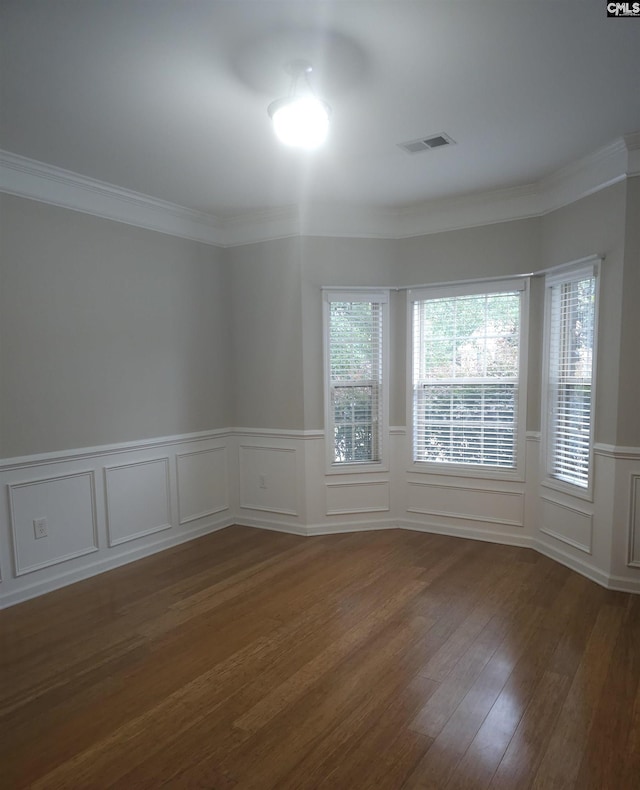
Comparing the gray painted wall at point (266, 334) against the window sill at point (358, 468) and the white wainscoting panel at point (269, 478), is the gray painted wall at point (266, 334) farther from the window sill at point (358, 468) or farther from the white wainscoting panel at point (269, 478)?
the window sill at point (358, 468)

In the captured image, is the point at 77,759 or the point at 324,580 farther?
the point at 324,580

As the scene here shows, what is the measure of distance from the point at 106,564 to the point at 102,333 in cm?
175

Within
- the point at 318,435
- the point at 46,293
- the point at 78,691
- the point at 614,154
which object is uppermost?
the point at 614,154

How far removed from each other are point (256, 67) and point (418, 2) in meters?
0.77

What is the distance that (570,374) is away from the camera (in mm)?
3705

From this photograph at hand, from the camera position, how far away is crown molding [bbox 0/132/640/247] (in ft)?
10.7

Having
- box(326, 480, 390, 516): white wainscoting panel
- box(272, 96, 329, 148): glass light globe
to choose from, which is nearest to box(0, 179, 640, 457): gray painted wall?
box(326, 480, 390, 516): white wainscoting panel

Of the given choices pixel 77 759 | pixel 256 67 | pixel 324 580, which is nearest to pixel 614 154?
pixel 256 67

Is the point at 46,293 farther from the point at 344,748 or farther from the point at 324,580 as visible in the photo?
the point at 344,748

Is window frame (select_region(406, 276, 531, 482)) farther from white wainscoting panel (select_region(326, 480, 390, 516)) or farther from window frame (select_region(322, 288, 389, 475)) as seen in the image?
white wainscoting panel (select_region(326, 480, 390, 516))

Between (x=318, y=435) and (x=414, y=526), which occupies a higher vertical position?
(x=318, y=435)

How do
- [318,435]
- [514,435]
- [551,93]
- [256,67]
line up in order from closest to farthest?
[256,67] < [551,93] < [514,435] < [318,435]

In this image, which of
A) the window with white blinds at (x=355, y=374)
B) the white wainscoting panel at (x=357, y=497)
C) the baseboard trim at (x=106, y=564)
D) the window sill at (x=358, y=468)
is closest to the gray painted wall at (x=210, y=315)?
the window with white blinds at (x=355, y=374)

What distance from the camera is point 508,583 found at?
11.4ft
